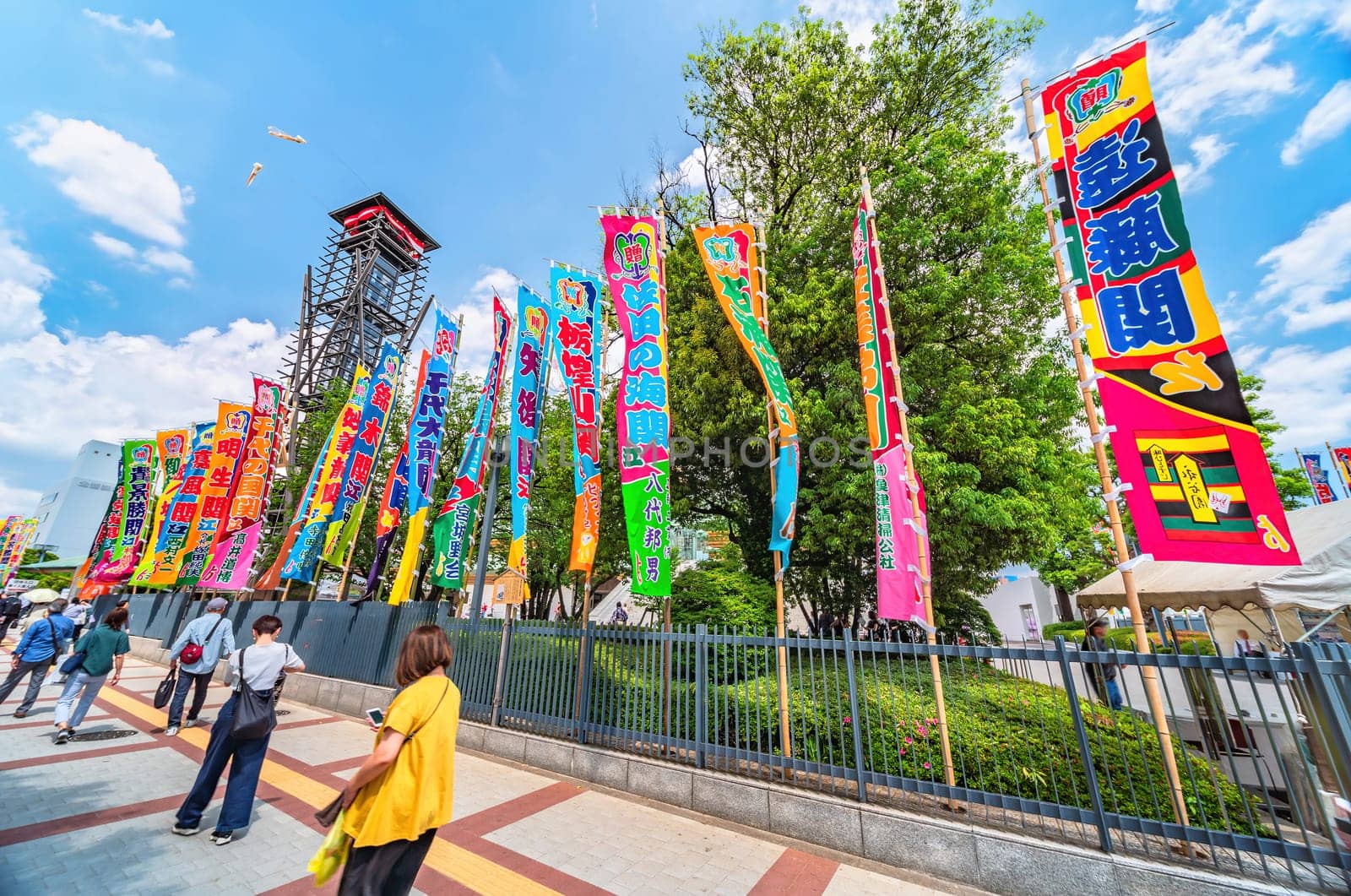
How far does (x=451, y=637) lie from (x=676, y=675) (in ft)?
14.3

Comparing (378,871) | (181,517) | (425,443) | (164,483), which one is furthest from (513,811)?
(164,483)

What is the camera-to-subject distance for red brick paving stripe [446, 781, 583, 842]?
470cm

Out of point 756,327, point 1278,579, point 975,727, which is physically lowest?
point 975,727

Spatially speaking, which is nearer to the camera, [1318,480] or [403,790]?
[403,790]

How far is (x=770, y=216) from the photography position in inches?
504

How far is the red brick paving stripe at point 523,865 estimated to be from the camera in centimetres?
377

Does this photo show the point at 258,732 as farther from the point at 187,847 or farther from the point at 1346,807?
the point at 1346,807

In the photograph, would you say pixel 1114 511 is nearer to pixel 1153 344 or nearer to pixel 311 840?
pixel 1153 344

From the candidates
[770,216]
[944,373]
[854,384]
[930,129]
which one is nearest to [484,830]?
[854,384]

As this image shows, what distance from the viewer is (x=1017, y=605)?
2502 centimetres

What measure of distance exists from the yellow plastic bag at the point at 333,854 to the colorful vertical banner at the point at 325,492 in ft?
31.8

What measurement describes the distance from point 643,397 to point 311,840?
5374 millimetres

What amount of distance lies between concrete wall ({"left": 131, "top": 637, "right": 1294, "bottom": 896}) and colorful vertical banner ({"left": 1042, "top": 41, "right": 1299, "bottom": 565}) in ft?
7.50

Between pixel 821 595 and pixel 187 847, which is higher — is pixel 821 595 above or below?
above
